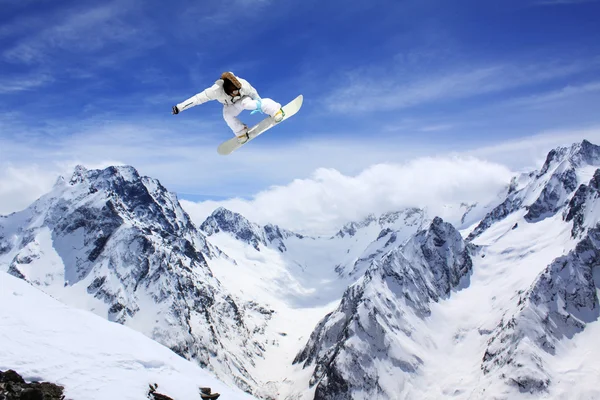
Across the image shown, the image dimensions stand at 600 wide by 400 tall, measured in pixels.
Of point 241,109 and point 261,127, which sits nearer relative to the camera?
point 241,109

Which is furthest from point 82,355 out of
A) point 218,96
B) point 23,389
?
point 218,96

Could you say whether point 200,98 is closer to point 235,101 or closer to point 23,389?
point 235,101

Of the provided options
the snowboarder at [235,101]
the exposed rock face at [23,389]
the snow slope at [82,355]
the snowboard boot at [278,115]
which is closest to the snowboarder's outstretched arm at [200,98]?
the snowboarder at [235,101]

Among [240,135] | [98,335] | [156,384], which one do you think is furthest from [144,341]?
[240,135]

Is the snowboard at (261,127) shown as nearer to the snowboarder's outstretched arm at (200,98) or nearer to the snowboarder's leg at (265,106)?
the snowboarder's leg at (265,106)

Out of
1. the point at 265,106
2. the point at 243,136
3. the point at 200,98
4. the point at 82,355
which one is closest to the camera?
the point at 82,355

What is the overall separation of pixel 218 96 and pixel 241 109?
1.26 meters

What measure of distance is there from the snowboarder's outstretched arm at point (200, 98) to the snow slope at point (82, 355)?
35.6 ft

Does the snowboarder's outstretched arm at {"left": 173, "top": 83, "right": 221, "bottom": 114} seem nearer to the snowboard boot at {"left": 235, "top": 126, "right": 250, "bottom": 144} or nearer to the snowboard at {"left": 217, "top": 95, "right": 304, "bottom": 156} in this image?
the snowboard boot at {"left": 235, "top": 126, "right": 250, "bottom": 144}

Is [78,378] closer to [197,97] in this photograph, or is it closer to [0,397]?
[0,397]

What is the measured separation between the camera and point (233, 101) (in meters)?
21.1

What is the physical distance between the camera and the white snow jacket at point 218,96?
64.8 feet

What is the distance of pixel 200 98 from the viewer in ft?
65.8

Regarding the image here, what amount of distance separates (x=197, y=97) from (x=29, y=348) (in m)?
12.2
